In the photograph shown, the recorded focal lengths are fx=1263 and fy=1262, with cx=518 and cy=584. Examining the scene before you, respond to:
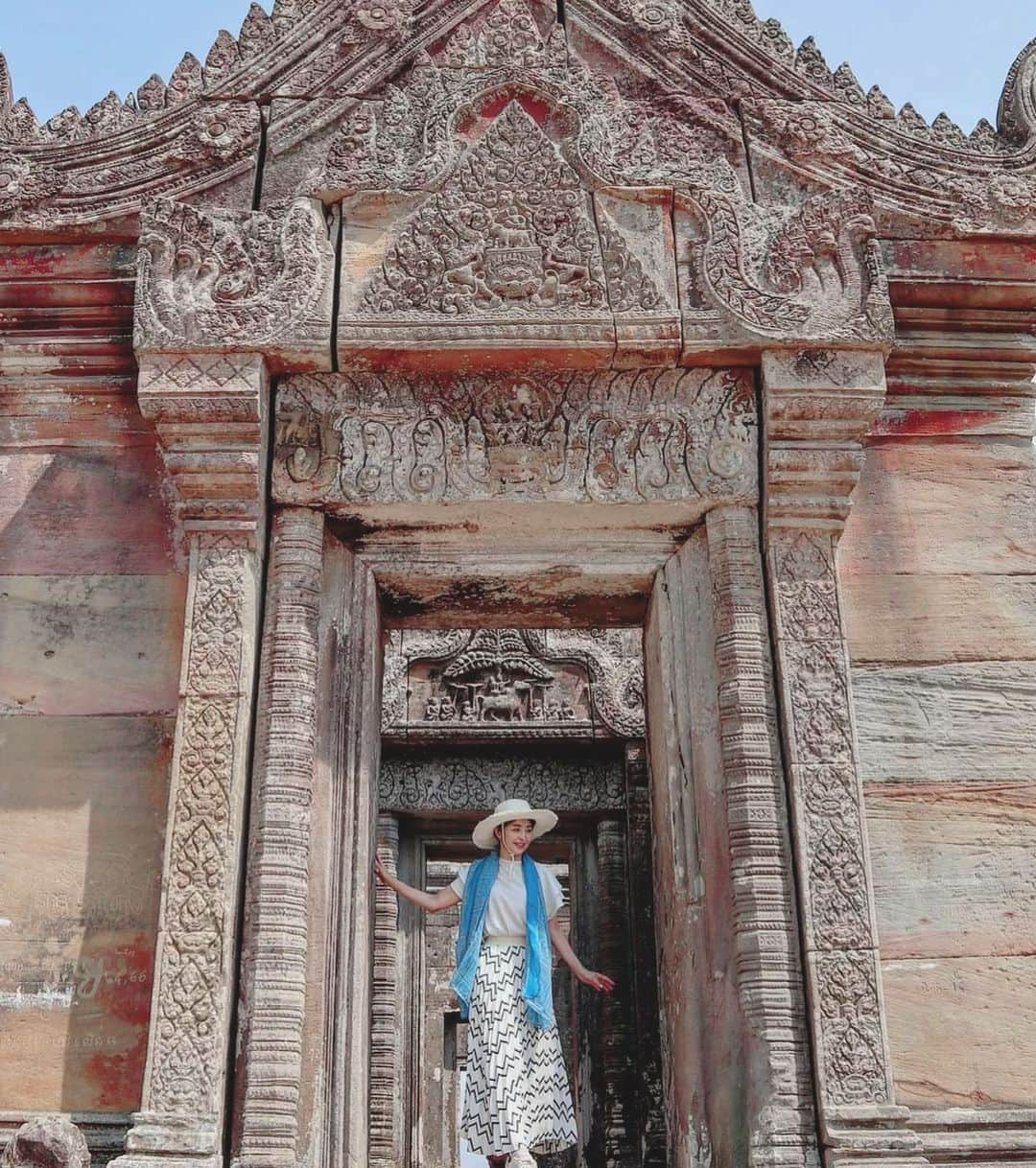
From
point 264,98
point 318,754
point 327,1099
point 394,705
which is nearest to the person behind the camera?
point 327,1099

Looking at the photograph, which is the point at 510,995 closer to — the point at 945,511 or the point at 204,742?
the point at 204,742

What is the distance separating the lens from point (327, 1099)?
4730 millimetres

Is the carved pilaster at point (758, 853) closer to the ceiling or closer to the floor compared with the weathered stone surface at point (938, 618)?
closer to the floor

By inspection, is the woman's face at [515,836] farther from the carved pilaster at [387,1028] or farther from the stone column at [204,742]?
the carved pilaster at [387,1028]

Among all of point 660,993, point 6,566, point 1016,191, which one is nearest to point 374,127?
point 6,566

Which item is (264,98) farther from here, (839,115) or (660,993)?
(660,993)

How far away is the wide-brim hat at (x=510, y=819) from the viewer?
6031 mm

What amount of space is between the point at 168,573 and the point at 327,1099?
2259 millimetres

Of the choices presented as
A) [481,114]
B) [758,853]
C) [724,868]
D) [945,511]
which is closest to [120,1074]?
[724,868]

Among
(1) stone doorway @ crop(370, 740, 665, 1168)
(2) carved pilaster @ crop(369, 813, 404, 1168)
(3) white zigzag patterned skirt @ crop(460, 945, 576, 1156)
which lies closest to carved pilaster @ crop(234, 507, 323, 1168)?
(3) white zigzag patterned skirt @ crop(460, 945, 576, 1156)

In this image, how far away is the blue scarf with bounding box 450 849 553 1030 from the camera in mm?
5699

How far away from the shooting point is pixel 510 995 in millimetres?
5762

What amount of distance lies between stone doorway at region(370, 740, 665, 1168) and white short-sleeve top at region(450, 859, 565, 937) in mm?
3791

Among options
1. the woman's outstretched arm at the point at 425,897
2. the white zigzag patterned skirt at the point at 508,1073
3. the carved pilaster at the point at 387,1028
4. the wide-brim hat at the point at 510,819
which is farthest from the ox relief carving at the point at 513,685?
the white zigzag patterned skirt at the point at 508,1073
